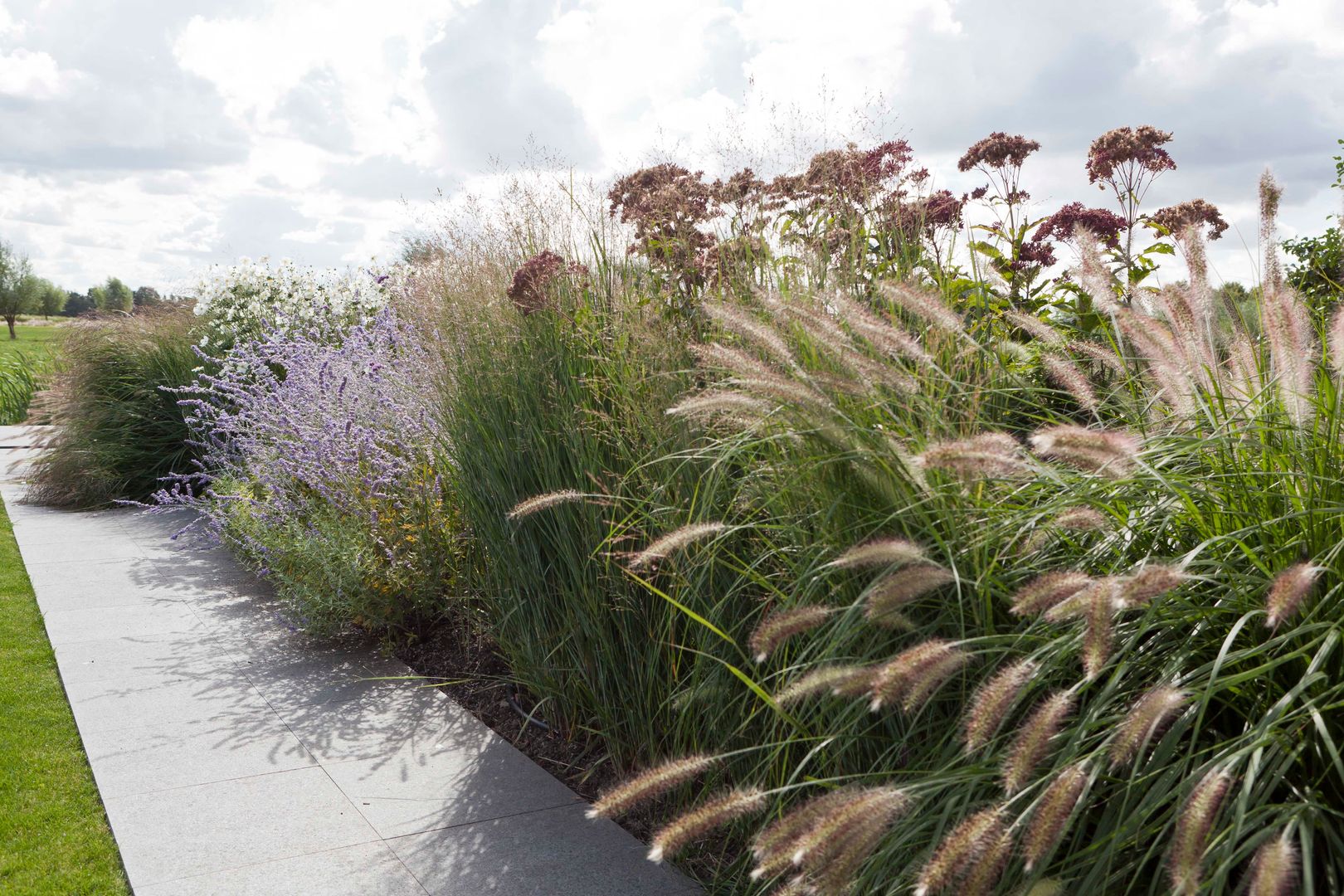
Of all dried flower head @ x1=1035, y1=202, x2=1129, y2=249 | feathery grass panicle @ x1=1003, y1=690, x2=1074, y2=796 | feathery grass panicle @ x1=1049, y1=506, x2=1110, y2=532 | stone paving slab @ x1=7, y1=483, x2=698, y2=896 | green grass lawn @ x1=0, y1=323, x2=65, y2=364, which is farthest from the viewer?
green grass lawn @ x1=0, y1=323, x2=65, y2=364

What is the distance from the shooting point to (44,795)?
12.0ft

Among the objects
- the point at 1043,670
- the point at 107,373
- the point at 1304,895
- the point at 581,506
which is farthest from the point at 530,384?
the point at 107,373

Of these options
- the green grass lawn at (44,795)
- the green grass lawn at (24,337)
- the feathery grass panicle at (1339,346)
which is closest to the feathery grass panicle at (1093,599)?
the feathery grass panicle at (1339,346)

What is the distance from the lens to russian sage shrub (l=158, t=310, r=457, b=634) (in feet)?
16.1

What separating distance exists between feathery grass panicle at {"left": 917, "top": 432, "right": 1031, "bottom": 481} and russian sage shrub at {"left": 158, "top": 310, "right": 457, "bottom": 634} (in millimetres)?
2965

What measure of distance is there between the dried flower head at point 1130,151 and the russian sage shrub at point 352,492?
10.3 feet

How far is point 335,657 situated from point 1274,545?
4.25 metres

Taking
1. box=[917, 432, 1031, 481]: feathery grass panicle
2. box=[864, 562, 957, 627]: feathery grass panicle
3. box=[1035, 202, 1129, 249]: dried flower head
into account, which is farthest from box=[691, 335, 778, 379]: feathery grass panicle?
box=[1035, 202, 1129, 249]: dried flower head

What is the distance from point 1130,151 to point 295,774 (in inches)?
169

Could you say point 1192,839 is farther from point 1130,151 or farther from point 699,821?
point 1130,151

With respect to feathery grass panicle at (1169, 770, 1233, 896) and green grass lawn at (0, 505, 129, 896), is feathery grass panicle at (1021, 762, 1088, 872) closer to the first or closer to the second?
feathery grass panicle at (1169, 770, 1233, 896)

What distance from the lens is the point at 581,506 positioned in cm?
326

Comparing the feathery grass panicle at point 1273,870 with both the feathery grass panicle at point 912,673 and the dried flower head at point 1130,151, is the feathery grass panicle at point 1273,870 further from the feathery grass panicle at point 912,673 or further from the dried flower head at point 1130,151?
the dried flower head at point 1130,151

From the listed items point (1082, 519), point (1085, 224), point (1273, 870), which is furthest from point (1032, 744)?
point (1085, 224)
